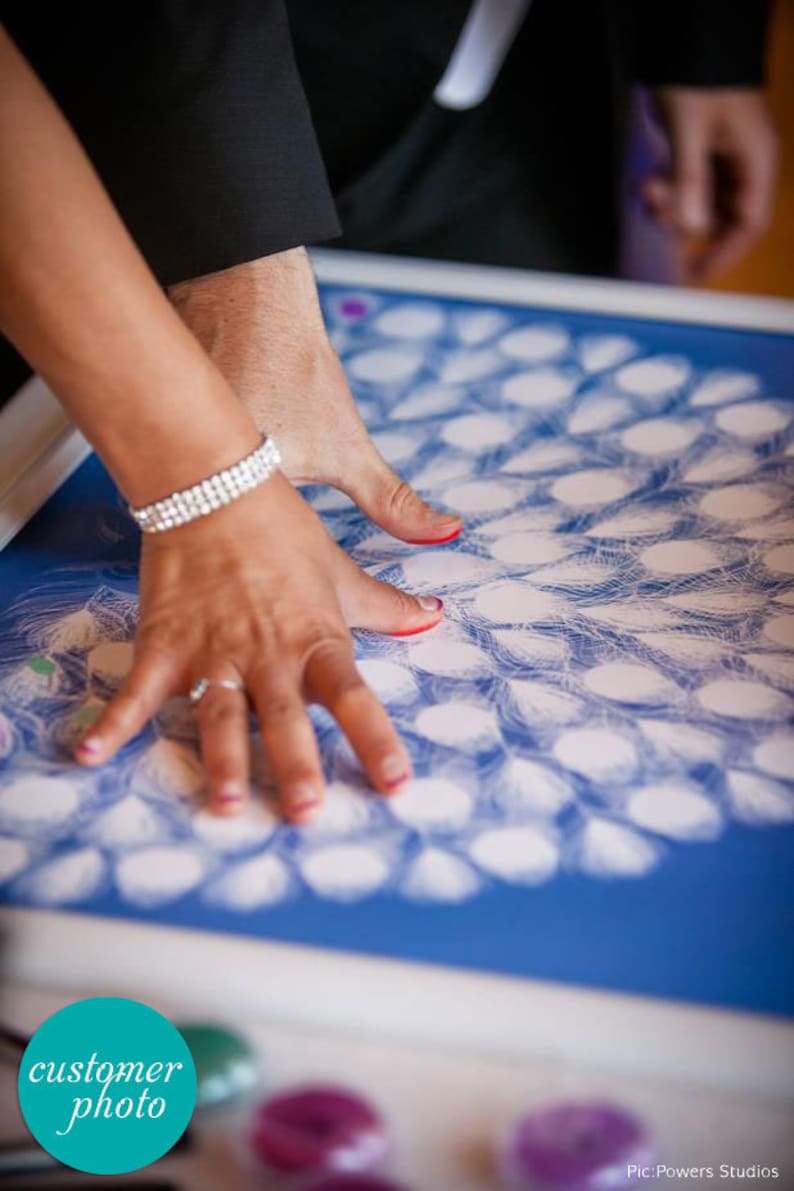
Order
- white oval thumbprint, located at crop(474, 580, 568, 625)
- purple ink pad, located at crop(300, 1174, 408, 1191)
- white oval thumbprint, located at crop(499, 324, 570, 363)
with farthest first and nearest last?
white oval thumbprint, located at crop(499, 324, 570, 363)
white oval thumbprint, located at crop(474, 580, 568, 625)
purple ink pad, located at crop(300, 1174, 408, 1191)

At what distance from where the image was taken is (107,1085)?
563mm

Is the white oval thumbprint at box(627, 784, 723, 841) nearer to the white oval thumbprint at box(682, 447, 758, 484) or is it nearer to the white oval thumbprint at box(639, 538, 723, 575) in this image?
the white oval thumbprint at box(639, 538, 723, 575)

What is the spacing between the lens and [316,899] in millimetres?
619

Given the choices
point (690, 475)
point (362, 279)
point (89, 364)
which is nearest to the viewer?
point (89, 364)

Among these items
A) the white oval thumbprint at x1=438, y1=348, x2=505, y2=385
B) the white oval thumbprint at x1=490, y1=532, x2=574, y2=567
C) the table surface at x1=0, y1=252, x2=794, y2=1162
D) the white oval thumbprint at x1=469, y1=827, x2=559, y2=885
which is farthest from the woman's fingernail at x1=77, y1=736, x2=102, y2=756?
the white oval thumbprint at x1=438, y1=348, x2=505, y2=385

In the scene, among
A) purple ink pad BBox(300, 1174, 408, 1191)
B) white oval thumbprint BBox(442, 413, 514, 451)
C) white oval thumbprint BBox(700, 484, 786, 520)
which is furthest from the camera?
white oval thumbprint BBox(442, 413, 514, 451)

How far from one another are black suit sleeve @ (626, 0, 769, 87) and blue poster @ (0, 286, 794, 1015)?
0.41 metres

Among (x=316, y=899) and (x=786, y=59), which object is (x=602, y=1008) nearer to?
(x=316, y=899)

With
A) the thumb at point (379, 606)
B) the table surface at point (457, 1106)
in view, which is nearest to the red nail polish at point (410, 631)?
the thumb at point (379, 606)

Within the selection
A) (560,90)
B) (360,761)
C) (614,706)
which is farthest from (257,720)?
(560,90)

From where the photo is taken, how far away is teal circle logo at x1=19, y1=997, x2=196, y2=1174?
54cm

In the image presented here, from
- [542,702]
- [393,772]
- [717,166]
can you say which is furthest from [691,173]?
[393,772]

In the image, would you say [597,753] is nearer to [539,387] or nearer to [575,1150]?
[575,1150]

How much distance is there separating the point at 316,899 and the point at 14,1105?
163 mm
